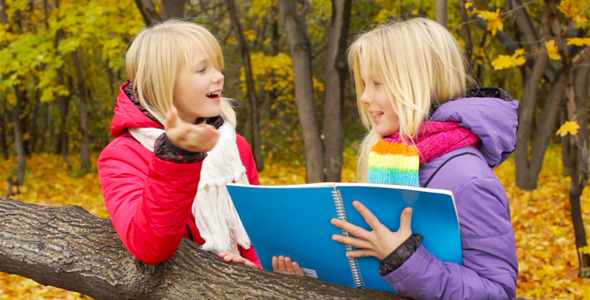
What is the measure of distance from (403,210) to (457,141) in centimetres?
29

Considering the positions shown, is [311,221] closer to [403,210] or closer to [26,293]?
[403,210]

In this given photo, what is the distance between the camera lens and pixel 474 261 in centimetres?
145

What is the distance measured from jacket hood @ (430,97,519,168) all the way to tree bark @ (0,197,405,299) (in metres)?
0.52

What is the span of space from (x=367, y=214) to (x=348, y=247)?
172mm

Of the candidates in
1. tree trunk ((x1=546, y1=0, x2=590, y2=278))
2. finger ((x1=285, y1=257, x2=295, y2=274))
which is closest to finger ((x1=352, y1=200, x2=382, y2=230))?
finger ((x1=285, y1=257, x2=295, y2=274))

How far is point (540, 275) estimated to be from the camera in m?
5.26

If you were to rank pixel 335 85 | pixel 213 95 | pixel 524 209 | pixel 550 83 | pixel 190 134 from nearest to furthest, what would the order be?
pixel 190 134 < pixel 213 95 < pixel 335 85 < pixel 524 209 < pixel 550 83

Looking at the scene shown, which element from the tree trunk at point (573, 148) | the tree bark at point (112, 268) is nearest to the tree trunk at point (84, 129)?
the tree trunk at point (573, 148)

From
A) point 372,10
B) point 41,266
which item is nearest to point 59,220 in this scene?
point 41,266

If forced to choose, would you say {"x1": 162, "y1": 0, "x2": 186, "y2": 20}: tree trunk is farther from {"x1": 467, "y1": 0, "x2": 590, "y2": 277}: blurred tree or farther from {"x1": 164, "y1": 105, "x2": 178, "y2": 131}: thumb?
{"x1": 164, "y1": 105, "x2": 178, "y2": 131}: thumb

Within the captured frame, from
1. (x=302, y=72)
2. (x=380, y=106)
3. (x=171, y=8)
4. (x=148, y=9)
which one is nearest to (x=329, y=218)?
(x=380, y=106)

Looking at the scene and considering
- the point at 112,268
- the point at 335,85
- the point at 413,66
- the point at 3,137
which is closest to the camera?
the point at 413,66

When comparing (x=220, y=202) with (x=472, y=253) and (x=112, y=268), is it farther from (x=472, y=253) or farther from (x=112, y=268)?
(x=472, y=253)

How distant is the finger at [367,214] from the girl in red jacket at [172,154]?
42 cm
